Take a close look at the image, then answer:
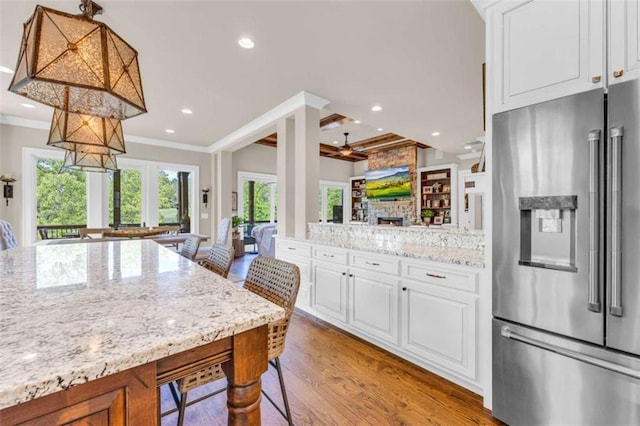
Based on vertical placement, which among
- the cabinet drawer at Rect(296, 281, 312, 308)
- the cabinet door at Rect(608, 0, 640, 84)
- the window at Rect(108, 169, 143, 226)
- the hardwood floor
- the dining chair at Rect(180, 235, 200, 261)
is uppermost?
the cabinet door at Rect(608, 0, 640, 84)

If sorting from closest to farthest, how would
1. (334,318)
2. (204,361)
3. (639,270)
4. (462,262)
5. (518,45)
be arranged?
1. (204,361)
2. (639,270)
3. (518,45)
4. (462,262)
5. (334,318)

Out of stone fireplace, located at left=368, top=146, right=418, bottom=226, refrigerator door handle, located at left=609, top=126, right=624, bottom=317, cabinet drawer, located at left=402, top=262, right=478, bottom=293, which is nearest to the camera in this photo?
refrigerator door handle, located at left=609, top=126, right=624, bottom=317

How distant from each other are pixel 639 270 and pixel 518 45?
1.27m

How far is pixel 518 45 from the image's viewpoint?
157 cm

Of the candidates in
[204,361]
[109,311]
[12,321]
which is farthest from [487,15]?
[12,321]

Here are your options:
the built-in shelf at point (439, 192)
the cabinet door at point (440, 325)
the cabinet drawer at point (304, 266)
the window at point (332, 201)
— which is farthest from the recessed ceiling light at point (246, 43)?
the window at point (332, 201)

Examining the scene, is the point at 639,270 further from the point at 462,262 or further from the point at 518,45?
the point at 518,45

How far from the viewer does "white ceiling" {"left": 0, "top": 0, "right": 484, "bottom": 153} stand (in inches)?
83.4

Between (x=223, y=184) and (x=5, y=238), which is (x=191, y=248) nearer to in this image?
(x=5, y=238)

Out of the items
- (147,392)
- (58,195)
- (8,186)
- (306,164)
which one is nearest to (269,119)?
(306,164)

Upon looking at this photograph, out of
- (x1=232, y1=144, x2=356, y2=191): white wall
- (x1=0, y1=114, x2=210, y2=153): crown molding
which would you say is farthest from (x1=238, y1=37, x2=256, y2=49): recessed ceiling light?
(x1=232, y1=144, x2=356, y2=191): white wall

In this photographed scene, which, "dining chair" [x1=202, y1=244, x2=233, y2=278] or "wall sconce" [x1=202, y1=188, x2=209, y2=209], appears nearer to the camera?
"dining chair" [x1=202, y1=244, x2=233, y2=278]

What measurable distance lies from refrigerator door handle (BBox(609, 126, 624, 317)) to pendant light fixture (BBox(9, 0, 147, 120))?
2250 millimetres

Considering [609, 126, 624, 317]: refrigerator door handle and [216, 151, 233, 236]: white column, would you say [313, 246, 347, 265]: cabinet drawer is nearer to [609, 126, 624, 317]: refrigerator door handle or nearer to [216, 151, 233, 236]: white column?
[609, 126, 624, 317]: refrigerator door handle
